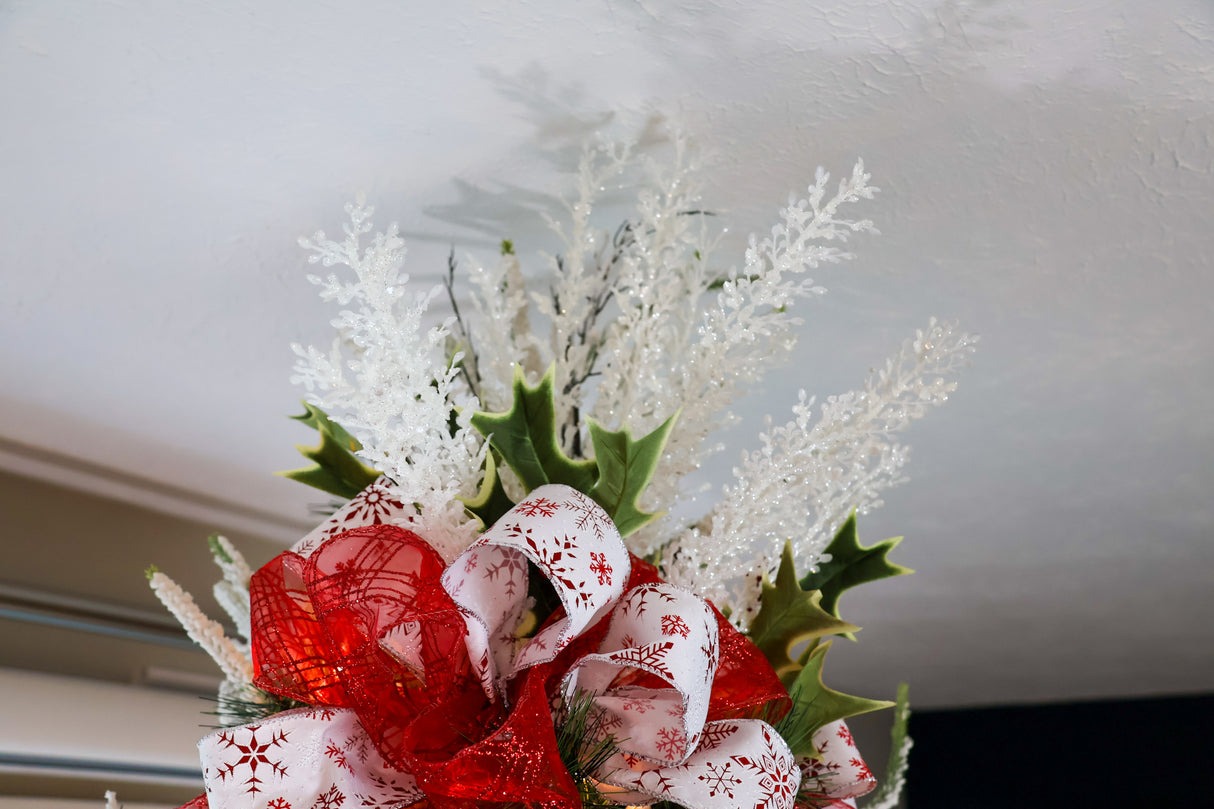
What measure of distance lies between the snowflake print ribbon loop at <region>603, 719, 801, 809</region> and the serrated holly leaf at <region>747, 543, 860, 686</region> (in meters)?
0.12

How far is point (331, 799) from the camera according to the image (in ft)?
1.68

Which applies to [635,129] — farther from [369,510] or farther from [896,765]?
[896,765]

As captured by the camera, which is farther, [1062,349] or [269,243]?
[1062,349]

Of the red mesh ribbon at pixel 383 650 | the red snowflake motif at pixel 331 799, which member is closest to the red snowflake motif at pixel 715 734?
the red mesh ribbon at pixel 383 650

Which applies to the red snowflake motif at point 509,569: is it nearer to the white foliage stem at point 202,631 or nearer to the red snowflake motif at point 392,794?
the red snowflake motif at point 392,794

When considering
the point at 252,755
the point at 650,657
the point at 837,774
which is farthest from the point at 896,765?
the point at 252,755

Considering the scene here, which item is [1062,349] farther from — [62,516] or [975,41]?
[62,516]

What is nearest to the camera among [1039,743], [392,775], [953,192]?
[392,775]

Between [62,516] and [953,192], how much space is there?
187cm

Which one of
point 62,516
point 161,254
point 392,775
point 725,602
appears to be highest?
point 62,516

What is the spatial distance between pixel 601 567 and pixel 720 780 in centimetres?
14

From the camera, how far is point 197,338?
4.19ft

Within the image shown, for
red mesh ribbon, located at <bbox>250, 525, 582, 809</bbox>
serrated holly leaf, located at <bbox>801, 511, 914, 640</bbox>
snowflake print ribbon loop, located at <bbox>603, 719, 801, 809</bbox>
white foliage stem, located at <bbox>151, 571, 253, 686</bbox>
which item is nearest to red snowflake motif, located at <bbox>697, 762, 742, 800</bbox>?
snowflake print ribbon loop, located at <bbox>603, 719, 801, 809</bbox>

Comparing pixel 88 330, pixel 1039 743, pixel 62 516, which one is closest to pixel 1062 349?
pixel 88 330
